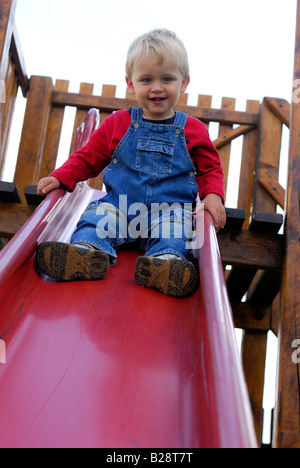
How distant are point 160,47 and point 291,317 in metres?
1.21

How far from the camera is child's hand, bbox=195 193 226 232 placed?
182cm

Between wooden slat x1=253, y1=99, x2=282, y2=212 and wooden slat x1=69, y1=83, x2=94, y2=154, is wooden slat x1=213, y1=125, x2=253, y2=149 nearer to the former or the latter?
wooden slat x1=253, y1=99, x2=282, y2=212

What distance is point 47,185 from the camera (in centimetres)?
188

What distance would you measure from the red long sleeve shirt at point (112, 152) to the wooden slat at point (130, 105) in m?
1.96

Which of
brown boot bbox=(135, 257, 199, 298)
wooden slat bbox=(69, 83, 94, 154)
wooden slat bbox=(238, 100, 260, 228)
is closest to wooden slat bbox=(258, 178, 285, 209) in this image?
wooden slat bbox=(238, 100, 260, 228)

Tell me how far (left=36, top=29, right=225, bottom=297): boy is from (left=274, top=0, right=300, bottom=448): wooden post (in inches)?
19.6

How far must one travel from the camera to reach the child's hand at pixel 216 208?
5.98 feet

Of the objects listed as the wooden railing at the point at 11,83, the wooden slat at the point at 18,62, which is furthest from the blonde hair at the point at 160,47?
the wooden slat at the point at 18,62

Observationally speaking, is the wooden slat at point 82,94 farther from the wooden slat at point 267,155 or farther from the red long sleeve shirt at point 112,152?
the red long sleeve shirt at point 112,152

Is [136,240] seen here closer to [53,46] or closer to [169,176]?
[169,176]

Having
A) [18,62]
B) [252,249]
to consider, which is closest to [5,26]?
A: [18,62]

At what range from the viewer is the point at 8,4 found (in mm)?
2537
